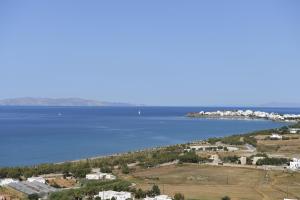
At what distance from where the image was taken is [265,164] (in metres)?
30.1

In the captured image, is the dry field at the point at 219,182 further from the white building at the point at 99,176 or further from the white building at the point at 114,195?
the white building at the point at 114,195

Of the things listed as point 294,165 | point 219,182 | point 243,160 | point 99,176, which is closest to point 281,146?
point 243,160

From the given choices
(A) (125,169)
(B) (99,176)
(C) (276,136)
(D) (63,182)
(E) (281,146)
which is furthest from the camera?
(C) (276,136)

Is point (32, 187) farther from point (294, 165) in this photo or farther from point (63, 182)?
point (294, 165)

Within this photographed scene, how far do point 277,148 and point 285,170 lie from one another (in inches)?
421

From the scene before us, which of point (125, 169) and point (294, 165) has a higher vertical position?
point (294, 165)

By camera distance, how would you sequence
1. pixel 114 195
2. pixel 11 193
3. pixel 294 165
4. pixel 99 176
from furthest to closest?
pixel 294 165, pixel 99 176, pixel 11 193, pixel 114 195

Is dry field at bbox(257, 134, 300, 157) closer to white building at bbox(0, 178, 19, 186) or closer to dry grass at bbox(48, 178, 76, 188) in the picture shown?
dry grass at bbox(48, 178, 76, 188)

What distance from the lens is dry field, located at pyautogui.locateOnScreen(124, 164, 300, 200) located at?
21.1 meters

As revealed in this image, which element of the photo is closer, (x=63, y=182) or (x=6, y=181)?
(x=6, y=181)

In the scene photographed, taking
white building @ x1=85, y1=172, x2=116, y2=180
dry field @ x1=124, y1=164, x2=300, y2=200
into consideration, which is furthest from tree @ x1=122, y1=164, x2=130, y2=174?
white building @ x1=85, y1=172, x2=116, y2=180

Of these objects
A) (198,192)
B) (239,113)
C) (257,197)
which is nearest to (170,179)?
(198,192)

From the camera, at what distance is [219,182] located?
24141mm

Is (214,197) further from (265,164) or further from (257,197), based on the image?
(265,164)
